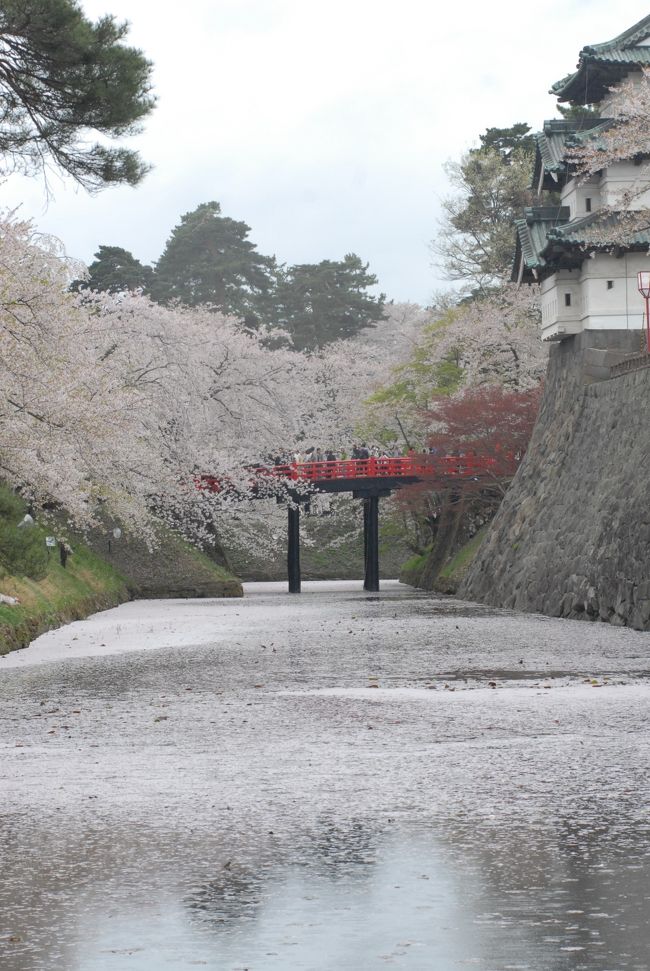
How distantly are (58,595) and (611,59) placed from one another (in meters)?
22.6

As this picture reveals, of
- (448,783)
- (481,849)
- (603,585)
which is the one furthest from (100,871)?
(603,585)

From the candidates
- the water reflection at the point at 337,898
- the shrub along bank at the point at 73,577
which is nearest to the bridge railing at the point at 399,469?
the shrub along bank at the point at 73,577

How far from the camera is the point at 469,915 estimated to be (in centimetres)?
638

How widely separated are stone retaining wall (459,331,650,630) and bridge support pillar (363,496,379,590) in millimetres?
15774

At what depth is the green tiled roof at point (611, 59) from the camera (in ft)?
137

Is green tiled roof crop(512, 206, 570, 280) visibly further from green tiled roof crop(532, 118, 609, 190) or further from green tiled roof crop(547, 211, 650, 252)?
green tiled roof crop(547, 211, 650, 252)

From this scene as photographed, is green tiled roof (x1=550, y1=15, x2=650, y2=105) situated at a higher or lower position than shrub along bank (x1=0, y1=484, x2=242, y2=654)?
higher

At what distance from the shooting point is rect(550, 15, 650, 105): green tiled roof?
41781mm

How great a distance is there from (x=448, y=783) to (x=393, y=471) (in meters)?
51.6

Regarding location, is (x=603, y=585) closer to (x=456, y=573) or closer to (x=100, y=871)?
(x=456, y=573)

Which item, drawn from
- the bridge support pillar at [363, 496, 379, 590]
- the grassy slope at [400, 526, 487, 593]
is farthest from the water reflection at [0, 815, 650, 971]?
the bridge support pillar at [363, 496, 379, 590]

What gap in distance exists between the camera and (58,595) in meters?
37.1

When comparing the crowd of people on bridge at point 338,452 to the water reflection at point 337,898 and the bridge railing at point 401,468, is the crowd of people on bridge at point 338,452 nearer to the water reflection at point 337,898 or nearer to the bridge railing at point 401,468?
the bridge railing at point 401,468

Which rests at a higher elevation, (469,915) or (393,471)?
(393,471)
